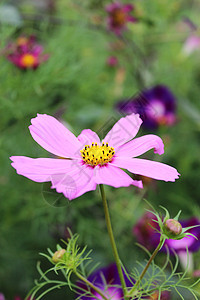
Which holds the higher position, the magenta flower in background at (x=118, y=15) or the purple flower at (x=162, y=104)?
the magenta flower in background at (x=118, y=15)

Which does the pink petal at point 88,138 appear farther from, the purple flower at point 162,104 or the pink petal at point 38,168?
the purple flower at point 162,104

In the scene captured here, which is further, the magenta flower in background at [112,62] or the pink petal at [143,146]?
the magenta flower in background at [112,62]

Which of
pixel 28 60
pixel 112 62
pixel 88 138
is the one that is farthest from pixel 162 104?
pixel 88 138

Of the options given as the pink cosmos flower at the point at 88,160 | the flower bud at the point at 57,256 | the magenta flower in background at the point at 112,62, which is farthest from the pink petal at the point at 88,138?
the magenta flower in background at the point at 112,62

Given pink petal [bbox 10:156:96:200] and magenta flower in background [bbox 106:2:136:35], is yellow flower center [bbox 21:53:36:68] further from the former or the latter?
pink petal [bbox 10:156:96:200]

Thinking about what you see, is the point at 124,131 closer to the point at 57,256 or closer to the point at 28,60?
the point at 57,256

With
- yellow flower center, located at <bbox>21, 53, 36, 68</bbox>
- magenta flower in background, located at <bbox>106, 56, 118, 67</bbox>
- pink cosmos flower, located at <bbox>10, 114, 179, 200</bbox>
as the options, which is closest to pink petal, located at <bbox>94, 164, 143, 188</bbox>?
pink cosmos flower, located at <bbox>10, 114, 179, 200</bbox>
